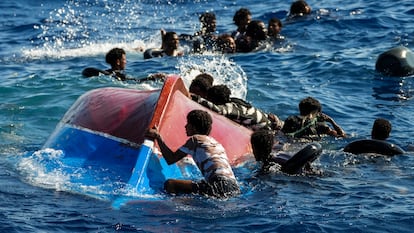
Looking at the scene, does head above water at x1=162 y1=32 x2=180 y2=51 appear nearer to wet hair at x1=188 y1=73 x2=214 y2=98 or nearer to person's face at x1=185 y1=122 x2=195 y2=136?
wet hair at x1=188 y1=73 x2=214 y2=98

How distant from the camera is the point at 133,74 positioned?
15219 millimetres

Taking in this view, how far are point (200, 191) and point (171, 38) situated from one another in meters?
8.94

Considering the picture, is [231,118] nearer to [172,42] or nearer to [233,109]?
[233,109]

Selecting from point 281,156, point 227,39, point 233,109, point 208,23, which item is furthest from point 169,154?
point 208,23

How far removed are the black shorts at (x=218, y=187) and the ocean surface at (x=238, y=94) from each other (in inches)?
4.1

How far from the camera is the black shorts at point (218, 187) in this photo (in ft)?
26.0

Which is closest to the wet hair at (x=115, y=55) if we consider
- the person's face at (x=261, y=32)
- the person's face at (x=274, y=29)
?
the person's face at (x=261, y=32)

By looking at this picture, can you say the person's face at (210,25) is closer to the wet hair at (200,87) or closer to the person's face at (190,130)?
the wet hair at (200,87)

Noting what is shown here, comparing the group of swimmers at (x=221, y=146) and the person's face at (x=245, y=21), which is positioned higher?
the person's face at (x=245, y=21)

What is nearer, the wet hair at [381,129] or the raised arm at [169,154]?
the raised arm at [169,154]

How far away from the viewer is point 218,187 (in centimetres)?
793

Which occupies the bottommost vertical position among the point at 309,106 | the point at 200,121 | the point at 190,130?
the point at 309,106

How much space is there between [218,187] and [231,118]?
8.56 feet

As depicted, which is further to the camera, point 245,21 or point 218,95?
point 245,21
